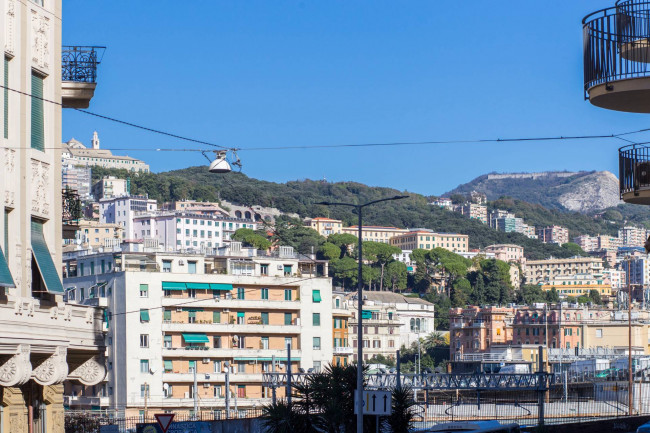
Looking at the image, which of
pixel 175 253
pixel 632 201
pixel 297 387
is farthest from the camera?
pixel 175 253

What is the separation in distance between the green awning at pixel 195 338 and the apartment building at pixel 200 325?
7 cm

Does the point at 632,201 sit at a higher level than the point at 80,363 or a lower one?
higher

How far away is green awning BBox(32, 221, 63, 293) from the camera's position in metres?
23.6

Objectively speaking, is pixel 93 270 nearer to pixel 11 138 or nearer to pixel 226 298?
pixel 226 298

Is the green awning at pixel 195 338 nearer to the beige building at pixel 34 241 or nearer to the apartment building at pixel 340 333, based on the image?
the apartment building at pixel 340 333

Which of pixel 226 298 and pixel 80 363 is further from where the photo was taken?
pixel 226 298

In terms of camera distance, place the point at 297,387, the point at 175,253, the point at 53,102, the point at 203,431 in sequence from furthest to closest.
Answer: the point at 175,253
the point at 203,431
the point at 297,387
the point at 53,102

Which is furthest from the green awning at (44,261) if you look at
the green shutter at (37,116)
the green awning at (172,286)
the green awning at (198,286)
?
the green awning at (198,286)

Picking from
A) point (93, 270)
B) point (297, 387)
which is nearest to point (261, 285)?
point (93, 270)

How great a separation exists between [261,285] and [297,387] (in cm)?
5739

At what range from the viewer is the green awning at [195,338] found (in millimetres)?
84188

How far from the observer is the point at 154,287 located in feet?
278

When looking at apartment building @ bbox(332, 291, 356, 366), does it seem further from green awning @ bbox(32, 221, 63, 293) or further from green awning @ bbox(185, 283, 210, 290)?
green awning @ bbox(32, 221, 63, 293)

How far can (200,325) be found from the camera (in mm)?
84812
